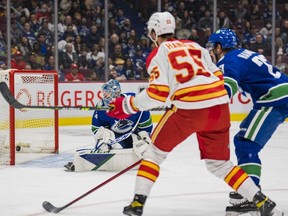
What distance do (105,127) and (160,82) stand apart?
2.52 meters

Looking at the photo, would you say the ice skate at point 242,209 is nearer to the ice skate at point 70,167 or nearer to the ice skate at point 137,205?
the ice skate at point 137,205

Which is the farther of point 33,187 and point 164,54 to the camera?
point 33,187

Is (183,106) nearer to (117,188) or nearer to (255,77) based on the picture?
(255,77)

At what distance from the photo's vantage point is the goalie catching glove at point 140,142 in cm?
556

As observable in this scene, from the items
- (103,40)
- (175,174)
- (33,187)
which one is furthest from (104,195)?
(103,40)

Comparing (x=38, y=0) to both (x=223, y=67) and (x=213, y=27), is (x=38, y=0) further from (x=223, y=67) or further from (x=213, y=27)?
(x=223, y=67)

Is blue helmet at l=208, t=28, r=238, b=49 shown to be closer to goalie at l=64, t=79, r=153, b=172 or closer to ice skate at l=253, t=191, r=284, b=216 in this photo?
ice skate at l=253, t=191, r=284, b=216

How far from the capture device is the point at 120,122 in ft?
19.2

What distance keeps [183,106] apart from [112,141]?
2.36 m

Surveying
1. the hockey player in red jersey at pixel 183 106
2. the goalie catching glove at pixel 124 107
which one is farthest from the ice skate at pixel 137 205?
the goalie catching glove at pixel 124 107

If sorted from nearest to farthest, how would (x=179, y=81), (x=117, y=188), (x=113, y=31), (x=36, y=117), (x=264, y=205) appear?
(x=179, y=81) → (x=264, y=205) → (x=117, y=188) → (x=36, y=117) → (x=113, y=31)

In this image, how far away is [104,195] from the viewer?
4566mm

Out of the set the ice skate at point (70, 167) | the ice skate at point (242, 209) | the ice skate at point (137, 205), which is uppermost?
the ice skate at point (137, 205)

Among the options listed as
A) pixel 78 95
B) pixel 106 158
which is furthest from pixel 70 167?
pixel 78 95
